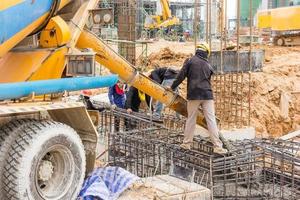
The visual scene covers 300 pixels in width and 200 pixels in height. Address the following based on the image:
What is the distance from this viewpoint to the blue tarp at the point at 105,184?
4934 millimetres

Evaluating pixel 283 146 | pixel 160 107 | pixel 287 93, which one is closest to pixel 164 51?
pixel 287 93

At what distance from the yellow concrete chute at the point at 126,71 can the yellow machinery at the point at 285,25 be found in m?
19.0

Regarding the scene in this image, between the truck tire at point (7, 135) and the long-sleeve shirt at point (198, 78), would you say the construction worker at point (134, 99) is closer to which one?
the long-sleeve shirt at point (198, 78)

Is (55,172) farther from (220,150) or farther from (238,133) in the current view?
(238,133)

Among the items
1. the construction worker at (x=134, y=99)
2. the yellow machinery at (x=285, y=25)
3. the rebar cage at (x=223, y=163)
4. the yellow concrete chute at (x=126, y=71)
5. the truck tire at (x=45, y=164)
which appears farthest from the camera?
the yellow machinery at (x=285, y=25)

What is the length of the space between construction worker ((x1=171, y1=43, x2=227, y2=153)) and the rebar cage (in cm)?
22

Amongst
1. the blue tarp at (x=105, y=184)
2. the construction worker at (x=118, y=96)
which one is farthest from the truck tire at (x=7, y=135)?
the construction worker at (x=118, y=96)

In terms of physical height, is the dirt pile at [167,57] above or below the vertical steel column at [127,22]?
below

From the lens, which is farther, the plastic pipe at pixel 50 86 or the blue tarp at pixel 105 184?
the blue tarp at pixel 105 184

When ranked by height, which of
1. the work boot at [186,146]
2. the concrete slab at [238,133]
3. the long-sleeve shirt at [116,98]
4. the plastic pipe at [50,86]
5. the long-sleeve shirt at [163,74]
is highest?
the plastic pipe at [50,86]

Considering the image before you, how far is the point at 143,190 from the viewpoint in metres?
5.41

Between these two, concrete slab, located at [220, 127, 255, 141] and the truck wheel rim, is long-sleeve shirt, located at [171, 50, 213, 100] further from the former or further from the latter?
the truck wheel rim

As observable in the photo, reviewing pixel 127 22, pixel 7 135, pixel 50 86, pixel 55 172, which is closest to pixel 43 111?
pixel 50 86

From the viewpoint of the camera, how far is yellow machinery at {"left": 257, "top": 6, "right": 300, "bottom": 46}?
25.0m
